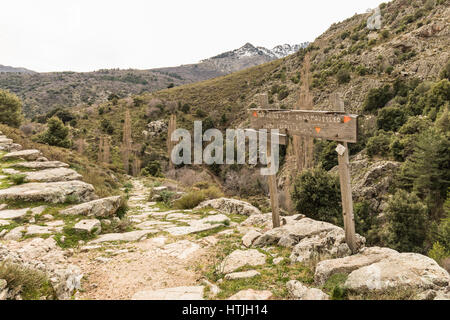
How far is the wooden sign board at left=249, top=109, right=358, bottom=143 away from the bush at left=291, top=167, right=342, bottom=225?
20.9 feet

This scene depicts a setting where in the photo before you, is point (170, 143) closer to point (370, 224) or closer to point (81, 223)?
point (370, 224)

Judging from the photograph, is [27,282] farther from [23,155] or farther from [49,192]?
[23,155]

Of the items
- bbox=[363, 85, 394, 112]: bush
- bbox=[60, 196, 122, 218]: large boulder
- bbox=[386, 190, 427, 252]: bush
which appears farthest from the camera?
bbox=[363, 85, 394, 112]: bush

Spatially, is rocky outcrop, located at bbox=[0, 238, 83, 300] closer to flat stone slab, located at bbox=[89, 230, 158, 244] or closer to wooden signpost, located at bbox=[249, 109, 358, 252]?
flat stone slab, located at bbox=[89, 230, 158, 244]

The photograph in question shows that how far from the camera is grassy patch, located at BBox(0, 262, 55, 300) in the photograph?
8.09 feet

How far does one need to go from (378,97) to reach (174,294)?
96.3ft

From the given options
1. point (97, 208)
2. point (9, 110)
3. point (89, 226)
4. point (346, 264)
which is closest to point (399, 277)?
point (346, 264)

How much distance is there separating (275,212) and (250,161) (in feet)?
70.5

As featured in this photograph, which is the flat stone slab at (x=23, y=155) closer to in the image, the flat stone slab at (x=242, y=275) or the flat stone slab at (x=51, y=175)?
the flat stone slab at (x=51, y=175)

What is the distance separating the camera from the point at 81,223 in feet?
16.4

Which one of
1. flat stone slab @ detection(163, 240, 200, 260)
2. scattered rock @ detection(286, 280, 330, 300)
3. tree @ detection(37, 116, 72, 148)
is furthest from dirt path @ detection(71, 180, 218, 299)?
tree @ detection(37, 116, 72, 148)

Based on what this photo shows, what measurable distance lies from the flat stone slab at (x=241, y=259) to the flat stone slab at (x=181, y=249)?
74 centimetres

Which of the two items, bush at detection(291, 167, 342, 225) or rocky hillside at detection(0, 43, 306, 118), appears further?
rocky hillside at detection(0, 43, 306, 118)

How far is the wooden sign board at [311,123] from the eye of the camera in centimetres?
372
